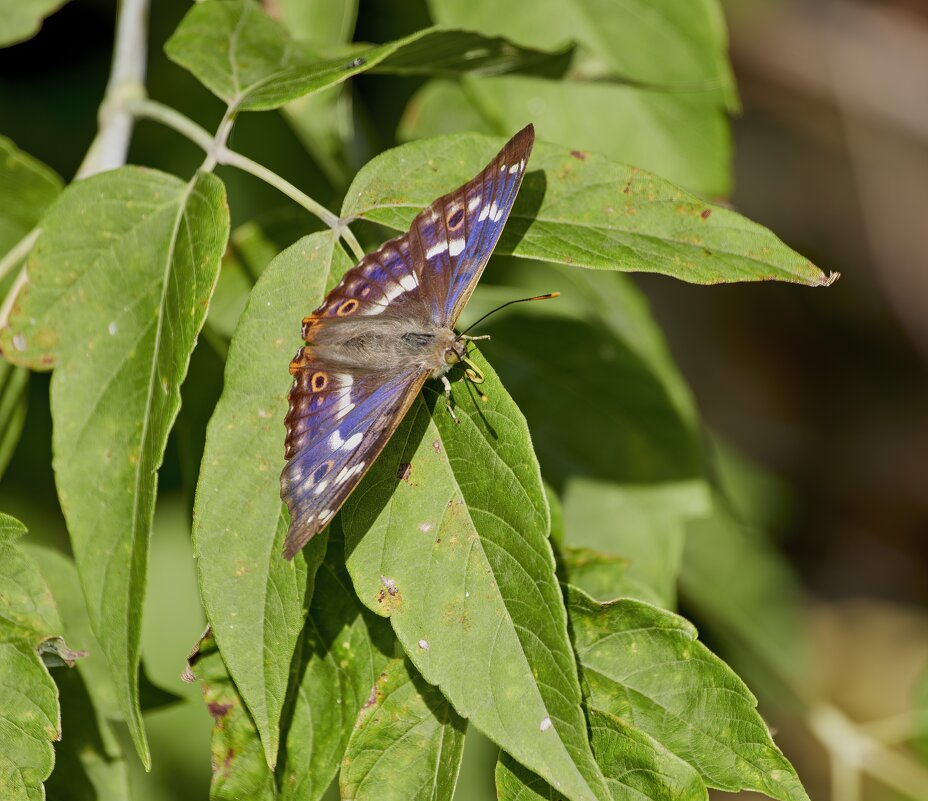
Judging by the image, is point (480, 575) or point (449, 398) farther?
point (449, 398)

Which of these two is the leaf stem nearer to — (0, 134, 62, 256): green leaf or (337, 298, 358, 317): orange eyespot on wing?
(337, 298, 358, 317): orange eyespot on wing

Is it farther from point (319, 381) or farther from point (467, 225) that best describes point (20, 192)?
point (467, 225)

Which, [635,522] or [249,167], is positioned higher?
[249,167]

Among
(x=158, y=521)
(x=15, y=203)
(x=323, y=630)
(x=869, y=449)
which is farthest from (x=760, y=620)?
(x=15, y=203)

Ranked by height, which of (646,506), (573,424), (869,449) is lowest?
(869,449)

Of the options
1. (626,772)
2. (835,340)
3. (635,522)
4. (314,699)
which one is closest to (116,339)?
(314,699)

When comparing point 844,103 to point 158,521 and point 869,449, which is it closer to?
point 869,449

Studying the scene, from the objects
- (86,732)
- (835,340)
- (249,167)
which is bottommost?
(835,340)
